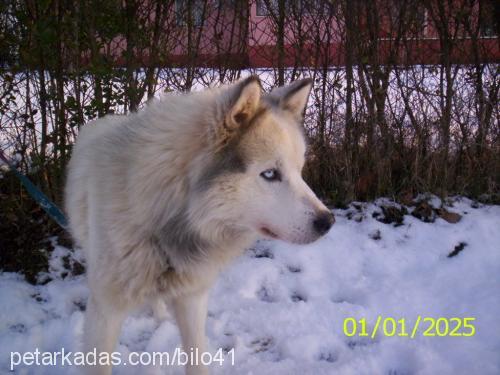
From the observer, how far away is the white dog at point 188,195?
2.01 meters

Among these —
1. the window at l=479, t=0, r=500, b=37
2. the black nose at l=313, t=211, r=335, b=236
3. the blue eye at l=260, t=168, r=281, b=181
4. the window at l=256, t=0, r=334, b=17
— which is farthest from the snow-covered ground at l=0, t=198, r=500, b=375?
the window at l=256, t=0, r=334, b=17

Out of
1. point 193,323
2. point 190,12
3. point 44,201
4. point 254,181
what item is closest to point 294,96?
point 254,181

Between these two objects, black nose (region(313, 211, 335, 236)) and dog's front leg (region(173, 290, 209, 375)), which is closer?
black nose (region(313, 211, 335, 236))

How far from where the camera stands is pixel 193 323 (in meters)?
2.51

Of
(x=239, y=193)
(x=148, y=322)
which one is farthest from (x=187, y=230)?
(x=148, y=322)

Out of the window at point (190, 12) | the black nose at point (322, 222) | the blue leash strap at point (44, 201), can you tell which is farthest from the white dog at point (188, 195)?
the window at point (190, 12)

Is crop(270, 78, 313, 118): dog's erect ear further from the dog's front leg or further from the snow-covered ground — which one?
the snow-covered ground

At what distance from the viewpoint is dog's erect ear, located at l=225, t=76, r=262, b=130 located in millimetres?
1923

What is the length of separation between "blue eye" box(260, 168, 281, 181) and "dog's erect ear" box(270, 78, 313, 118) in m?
0.43

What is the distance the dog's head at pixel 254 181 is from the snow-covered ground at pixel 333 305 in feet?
3.33

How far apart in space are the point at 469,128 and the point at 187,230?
12.1 ft

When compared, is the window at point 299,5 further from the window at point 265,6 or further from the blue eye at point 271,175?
the blue eye at point 271,175

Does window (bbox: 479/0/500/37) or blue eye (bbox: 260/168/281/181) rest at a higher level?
window (bbox: 479/0/500/37)

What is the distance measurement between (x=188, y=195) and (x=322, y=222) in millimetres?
604
